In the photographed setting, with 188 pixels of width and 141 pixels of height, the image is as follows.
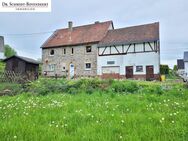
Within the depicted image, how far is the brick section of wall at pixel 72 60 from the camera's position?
3406 cm

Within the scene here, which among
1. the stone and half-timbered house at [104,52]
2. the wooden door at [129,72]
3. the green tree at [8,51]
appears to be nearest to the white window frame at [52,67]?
the stone and half-timbered house at [104,52]

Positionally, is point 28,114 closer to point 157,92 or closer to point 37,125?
point 37,125

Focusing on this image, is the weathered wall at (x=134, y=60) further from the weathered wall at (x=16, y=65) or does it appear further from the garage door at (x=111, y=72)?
the weathered wall at (x=16, y=65)

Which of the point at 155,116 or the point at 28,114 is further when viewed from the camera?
the point at 28,114

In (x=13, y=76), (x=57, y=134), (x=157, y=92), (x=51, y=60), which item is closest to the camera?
(x=57, y=134)

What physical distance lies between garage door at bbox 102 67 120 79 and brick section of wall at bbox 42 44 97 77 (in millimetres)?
1641

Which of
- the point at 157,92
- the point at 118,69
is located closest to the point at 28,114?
the point at 157,92

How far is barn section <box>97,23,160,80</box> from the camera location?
28.5 meters

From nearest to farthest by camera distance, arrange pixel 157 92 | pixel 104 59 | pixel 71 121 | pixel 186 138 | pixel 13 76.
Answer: pixel 186 138 → pixel 71 121 → pixel 157 92 → pixel 13 76 → pixel 104 59

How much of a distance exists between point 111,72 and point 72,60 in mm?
7736

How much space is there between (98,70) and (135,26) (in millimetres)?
9095

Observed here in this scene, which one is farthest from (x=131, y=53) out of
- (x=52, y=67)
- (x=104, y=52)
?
(x=52, y=67)

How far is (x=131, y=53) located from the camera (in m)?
30.3

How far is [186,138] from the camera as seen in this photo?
3516 millimetres
